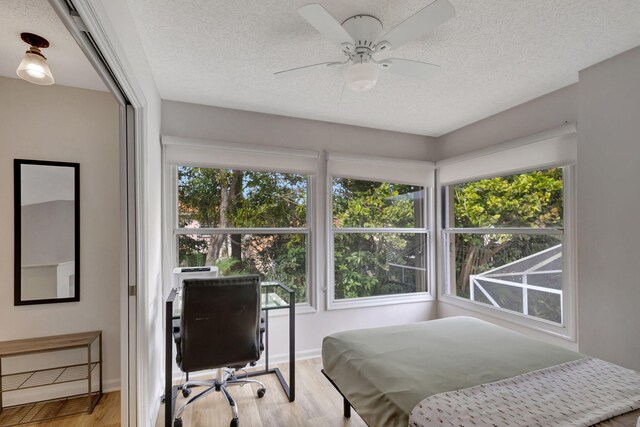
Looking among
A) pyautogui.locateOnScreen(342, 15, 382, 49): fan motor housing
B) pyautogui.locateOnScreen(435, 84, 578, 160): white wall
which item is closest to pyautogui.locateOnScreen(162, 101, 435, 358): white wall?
pyautogui.locateOnScreen(435, 84, 578, 160): white wall

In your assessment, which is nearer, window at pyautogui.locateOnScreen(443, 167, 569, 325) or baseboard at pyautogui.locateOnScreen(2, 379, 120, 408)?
baseboard at pyautogui.locateOnScreen(2, 379, 120, 408)

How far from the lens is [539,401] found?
1.31 metres

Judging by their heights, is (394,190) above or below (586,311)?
above

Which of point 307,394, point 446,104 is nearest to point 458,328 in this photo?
point 307,394

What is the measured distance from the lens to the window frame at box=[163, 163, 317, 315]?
2.79 metres

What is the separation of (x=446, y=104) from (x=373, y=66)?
4.81 ft

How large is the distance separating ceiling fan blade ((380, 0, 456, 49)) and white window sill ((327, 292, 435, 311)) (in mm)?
2504

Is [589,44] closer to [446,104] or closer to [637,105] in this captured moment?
[637,105]

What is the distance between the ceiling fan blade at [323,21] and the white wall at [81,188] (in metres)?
2.03

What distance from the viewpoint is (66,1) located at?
0.98 metres

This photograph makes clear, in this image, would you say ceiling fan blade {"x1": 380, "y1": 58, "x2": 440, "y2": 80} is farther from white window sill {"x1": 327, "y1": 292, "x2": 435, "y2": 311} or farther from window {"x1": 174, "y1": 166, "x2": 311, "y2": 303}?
white window sill {"x1": 327, "y1": 292, "x2": 435, "y2": 311}

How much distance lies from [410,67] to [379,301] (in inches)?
98.8

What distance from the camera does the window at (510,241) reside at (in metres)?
2.67

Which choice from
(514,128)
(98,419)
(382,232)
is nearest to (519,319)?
(382,232)
